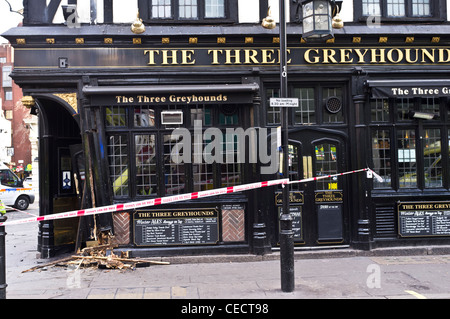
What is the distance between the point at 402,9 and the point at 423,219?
481 cm

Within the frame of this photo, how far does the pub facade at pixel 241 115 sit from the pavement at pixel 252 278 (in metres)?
0.30

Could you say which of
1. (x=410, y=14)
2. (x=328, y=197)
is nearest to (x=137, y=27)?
(x=328, y=197)

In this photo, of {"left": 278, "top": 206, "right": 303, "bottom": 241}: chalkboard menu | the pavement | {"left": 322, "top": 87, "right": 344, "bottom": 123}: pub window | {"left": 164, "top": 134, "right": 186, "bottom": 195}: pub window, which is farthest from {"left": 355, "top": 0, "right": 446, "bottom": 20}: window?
the pavement

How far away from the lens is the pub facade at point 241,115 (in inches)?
352

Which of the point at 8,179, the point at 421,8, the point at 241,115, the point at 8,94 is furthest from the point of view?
the point at 8,94

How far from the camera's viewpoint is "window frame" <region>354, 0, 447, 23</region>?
31.3 ft

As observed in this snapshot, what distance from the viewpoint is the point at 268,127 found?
370 inches

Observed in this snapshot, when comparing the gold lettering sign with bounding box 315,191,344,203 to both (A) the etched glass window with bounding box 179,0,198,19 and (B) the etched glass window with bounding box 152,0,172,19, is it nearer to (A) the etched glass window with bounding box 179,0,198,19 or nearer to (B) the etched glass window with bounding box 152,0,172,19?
(A) the etched glass window with bounding box 179,0,198,19

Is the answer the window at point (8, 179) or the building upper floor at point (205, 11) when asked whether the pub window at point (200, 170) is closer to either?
the building upper floor at point (205, 11)

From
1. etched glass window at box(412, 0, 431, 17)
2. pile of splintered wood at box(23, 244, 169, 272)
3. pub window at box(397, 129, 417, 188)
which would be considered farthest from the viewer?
etched glass window at box(412, 0, 431, 17)

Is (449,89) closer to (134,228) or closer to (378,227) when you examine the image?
(378,227)

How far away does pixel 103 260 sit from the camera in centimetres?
852

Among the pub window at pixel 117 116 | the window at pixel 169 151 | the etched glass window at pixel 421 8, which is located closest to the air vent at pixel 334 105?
the window at pixel 169 151

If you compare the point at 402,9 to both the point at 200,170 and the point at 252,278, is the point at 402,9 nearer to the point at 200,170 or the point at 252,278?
the point at 200,170
